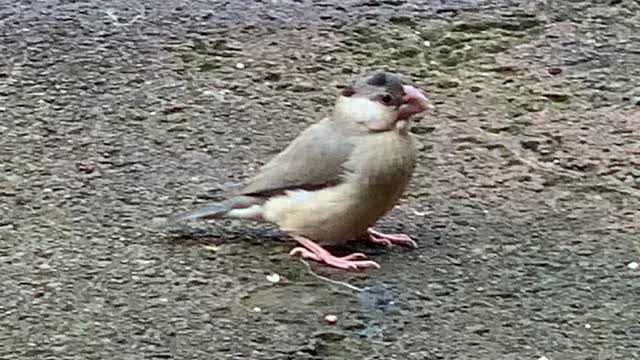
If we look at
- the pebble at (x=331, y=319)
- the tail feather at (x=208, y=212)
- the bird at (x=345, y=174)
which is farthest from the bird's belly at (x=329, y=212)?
the pebble at (x=331, y=319)

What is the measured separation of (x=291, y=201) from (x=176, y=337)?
1.53 ft

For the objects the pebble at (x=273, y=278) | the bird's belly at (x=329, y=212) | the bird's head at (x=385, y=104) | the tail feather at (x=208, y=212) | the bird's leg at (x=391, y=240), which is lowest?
the pebble at (x=273, y=278)

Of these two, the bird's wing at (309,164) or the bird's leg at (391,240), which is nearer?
the bird's wing at (309,164)

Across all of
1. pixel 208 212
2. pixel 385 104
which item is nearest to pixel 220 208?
pixel 208 212

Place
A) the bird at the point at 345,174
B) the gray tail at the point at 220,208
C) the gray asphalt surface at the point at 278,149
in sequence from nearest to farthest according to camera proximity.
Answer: the gray asphalt surface at the point at 278,149 < the bird at the point at 345,174 < the gray tail at the point at 220,208

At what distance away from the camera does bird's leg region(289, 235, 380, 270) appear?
339 centimetres

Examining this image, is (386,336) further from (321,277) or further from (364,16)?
(364,16)

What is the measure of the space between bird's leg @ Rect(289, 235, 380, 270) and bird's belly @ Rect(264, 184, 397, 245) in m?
0.02

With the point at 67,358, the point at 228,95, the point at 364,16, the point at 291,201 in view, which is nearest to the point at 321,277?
the point at 291,201

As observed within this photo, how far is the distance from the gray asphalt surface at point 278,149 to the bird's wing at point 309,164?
6.3 inches

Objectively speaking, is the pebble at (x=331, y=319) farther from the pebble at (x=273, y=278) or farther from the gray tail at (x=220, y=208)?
the gray tail at (x=220, y=208)

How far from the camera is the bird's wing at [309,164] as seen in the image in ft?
11.0

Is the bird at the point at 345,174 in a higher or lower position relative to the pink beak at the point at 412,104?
lower

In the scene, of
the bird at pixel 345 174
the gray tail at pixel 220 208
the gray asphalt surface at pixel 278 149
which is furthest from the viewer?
the gray tail at pixel 220 208
